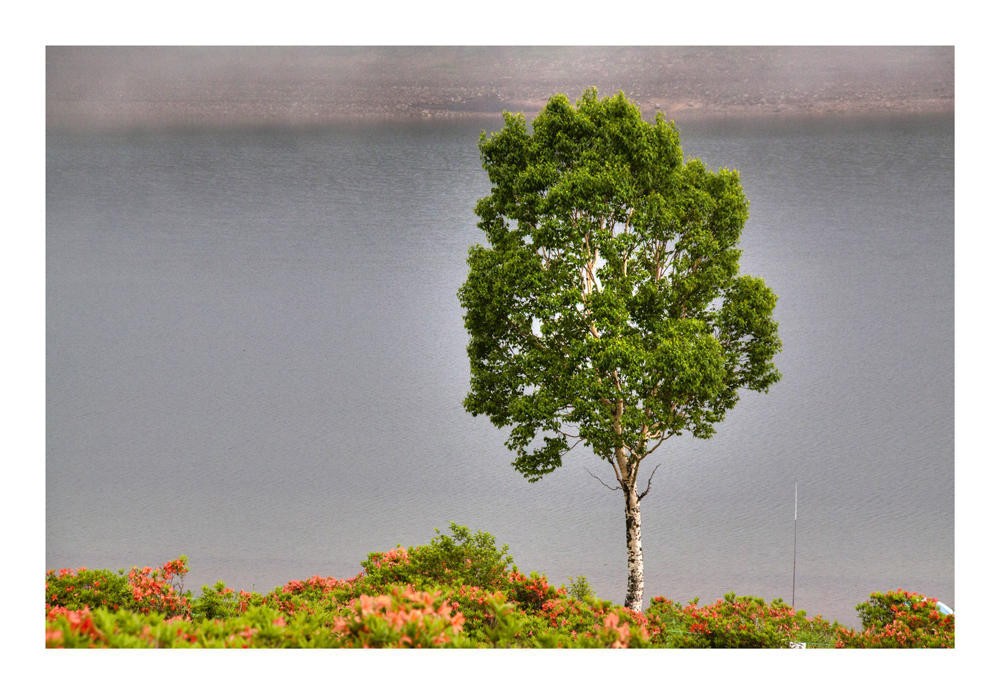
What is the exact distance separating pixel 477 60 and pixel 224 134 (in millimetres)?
3741

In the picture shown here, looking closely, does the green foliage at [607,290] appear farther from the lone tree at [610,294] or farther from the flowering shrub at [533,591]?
the flowering shrub at [533,591]

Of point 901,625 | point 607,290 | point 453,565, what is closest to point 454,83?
point 607,290

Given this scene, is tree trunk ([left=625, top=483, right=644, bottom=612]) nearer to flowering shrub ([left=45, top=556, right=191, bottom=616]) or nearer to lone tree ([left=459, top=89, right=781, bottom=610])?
Result: lone tree ([left=459, top=89, right=781, bottom=610])

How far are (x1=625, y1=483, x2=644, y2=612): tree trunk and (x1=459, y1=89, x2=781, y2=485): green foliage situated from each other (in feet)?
0.74

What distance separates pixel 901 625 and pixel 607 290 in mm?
4017

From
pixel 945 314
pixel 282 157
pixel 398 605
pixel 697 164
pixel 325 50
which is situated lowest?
pixel 398 605

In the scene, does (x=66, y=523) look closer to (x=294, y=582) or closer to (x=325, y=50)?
(x=294, y=582)

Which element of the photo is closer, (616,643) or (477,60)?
(616,643)

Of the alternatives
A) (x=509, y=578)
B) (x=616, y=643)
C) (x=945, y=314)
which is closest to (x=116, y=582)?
(x=509, y=578)

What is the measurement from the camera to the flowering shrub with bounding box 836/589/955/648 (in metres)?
5.88

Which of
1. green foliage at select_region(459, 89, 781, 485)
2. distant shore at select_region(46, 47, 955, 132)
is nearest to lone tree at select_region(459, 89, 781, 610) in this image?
green foliage at select_region(459, 89, 781, 485)

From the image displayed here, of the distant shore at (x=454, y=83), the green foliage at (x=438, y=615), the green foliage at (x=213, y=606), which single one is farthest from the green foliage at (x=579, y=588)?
the distant shore at (x=454, y=83)

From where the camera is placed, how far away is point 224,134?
8727 millimetres

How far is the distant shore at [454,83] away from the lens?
7.10m
